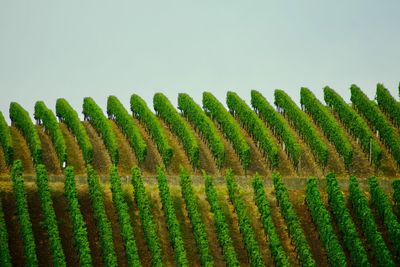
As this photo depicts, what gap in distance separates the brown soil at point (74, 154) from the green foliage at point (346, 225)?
21.5 metres

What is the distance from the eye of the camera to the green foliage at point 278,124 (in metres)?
45.4

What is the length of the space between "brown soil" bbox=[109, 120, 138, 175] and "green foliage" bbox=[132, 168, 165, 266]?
8.95 metres

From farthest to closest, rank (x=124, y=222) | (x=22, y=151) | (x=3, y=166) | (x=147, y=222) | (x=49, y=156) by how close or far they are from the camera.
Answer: (x=22, y=151) < (x=49, y=156) < (x=3, y=166) < (x=147, y=222) < (x=124, y=222)

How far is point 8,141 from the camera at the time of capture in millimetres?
43875

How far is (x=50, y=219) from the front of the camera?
107ft

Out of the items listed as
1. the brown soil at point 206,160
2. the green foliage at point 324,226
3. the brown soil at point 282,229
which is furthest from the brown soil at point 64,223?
the green foliage at point 324,226

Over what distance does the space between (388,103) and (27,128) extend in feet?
116

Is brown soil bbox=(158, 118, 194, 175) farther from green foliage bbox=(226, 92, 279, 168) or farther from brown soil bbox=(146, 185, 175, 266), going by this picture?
green foliage bbox=(226, 92, 279, 168)

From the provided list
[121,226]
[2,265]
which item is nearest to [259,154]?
[121,226]

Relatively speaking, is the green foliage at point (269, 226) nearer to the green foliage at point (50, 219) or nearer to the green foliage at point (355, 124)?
the green foliage at point (50, 219)

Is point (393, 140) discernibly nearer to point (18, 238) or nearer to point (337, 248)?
point (337, 248)

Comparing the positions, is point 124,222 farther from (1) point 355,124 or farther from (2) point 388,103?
(2) point 388,103

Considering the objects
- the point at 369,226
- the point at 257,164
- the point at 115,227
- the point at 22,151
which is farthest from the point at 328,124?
the point at 22,151

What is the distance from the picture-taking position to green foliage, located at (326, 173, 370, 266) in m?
32.5
